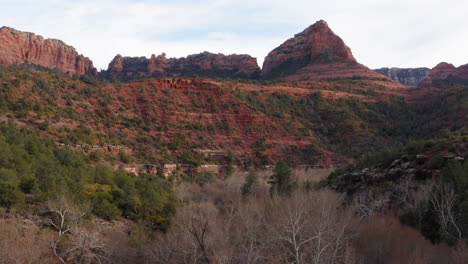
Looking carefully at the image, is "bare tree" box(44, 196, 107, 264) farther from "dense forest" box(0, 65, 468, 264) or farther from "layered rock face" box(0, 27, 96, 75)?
"layered rock face" box(0, 27, 96, 75)

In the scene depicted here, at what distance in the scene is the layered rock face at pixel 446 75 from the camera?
87.7 m

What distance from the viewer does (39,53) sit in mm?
102062

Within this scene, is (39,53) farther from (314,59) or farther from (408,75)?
(408,75)

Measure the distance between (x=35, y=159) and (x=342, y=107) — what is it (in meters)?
49.6

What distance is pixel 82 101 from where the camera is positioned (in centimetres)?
4450

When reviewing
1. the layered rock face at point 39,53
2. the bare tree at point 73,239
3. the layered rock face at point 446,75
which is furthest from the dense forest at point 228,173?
the layered rock face at point 39,53

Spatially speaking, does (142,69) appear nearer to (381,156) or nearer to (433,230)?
(381,156)

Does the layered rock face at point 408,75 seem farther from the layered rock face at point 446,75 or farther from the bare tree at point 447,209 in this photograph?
the bare tree at point 447,209

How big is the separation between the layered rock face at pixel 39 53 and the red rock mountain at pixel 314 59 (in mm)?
59962

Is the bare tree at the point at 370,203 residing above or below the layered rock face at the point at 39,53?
below

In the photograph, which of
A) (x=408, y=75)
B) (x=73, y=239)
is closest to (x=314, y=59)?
(x=408, y=75)

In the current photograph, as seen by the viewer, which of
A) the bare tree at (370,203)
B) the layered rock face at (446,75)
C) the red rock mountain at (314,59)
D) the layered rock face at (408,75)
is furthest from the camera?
the layered rock face at (408,75)

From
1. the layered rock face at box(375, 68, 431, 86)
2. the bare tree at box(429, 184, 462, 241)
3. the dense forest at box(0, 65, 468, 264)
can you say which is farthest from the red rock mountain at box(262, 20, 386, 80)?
the bare tree at box(429, 184, 462, 241)

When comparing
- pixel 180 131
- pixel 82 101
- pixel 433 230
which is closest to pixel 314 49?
pixel 180 131
